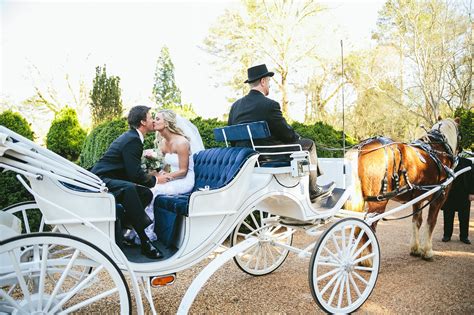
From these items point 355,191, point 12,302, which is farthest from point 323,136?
point 12,302

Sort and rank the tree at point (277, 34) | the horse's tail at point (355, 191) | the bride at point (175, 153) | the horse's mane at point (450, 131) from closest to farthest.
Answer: the bride at point (175, 153) < the horse's tail at point (355, 191) < the horse's mane at point (450, 131) < the tree at point (277, 34)

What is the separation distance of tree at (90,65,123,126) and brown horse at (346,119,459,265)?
1520cm

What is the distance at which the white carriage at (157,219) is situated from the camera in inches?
82.7

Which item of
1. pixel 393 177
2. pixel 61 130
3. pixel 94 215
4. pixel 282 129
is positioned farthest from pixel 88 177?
pixel 61 130

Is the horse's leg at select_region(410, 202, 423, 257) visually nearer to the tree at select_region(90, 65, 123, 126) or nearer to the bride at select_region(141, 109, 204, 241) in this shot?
the bride at select_region(141, 109, 204, 241)

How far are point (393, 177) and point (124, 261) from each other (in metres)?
3.15

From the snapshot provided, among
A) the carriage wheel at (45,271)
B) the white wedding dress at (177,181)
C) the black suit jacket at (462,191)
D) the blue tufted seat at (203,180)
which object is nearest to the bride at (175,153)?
the white wedding dress at (177,181)

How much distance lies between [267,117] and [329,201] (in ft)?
3.56

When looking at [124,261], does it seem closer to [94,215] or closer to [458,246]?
[94,215]

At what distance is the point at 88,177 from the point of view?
2.34 m

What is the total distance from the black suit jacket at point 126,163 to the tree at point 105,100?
15.3 metres

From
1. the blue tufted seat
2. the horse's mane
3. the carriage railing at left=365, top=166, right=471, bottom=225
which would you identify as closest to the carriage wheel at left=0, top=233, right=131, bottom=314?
the blue tufted seat

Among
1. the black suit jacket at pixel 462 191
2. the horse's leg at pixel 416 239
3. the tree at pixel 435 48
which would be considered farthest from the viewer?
the tree at pixel 435 48

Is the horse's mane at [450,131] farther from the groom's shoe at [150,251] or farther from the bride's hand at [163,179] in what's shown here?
the groom's shoe at [150,251]
